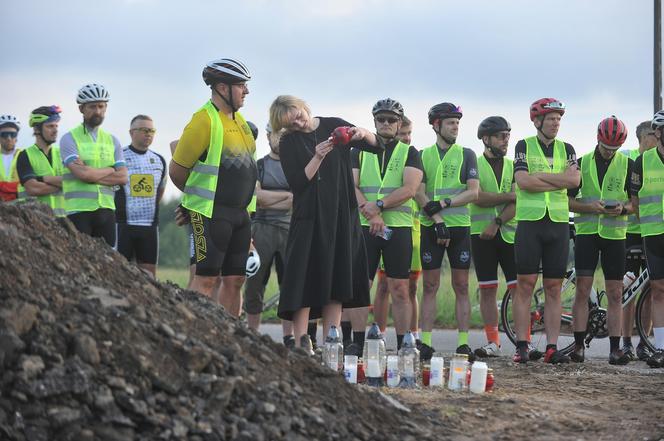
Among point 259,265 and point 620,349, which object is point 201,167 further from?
point 620,349

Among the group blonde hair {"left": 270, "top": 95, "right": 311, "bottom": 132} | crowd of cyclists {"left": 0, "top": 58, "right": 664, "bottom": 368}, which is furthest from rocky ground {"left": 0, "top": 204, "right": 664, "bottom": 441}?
crowd of cyclists {"left": 0, "top": 58, "right": 664, "bottom": 368}

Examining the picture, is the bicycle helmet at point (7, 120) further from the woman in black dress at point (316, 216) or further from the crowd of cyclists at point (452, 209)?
the woman in black dress at point (316, 216)

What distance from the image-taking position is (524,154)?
12.7 metres

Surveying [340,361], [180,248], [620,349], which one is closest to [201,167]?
[340,361]

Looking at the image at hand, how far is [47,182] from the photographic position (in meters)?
14.3

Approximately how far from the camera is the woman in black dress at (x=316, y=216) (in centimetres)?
1023

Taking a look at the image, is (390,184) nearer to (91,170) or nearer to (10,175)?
(91,170)

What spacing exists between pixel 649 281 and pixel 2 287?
27.1ft

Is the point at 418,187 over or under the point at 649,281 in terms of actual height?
over

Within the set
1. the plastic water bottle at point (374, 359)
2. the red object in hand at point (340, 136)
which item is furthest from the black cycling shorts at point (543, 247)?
the plastic water bottle at point (374, 359)

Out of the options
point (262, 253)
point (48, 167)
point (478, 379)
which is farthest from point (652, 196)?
point (48, 167)

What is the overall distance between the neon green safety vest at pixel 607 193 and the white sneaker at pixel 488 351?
158cm

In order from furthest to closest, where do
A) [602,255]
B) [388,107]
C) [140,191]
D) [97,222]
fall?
[140,191] → [602,255] → [97,222] → [388,107]

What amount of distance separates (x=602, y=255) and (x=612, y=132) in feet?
4.41
